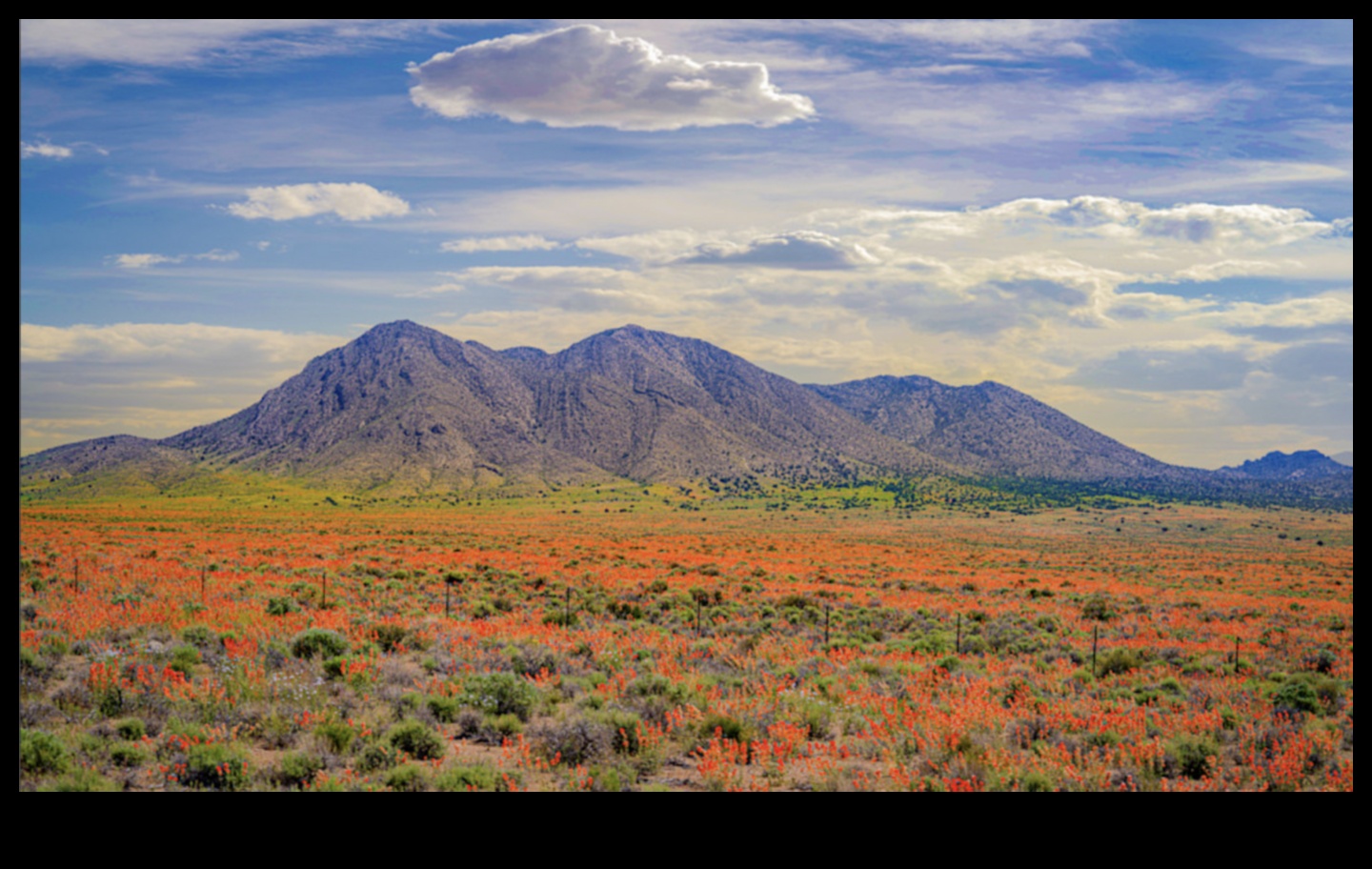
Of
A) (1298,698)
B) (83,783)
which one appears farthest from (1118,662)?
(83,783)

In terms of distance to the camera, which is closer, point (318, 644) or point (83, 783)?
point (83, 783)

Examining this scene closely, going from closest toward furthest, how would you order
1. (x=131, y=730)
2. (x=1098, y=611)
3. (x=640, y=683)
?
(x=131, y=730) < (x=640, y=683) < (x=1098, y=611)

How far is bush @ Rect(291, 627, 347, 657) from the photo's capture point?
1516cm

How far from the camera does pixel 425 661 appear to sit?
15.2 metres

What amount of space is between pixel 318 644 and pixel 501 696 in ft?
15.5

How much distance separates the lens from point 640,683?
1360 cm

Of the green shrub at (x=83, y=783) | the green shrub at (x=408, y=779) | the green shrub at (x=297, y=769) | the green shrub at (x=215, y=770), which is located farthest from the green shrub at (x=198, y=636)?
the green shrub at (x=408, y=779)

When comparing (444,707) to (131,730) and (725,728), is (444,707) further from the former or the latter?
(725,728)

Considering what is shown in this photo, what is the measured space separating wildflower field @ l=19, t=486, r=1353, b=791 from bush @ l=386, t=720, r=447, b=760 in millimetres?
37

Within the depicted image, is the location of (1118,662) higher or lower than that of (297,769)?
lower

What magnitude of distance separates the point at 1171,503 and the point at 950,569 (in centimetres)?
15399

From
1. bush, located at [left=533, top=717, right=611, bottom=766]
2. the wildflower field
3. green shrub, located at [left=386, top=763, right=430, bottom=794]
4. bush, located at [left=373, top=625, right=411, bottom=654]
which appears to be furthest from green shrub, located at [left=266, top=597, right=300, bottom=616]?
green shrub, located at [left=386, top=763, right=430, bottom=794]
